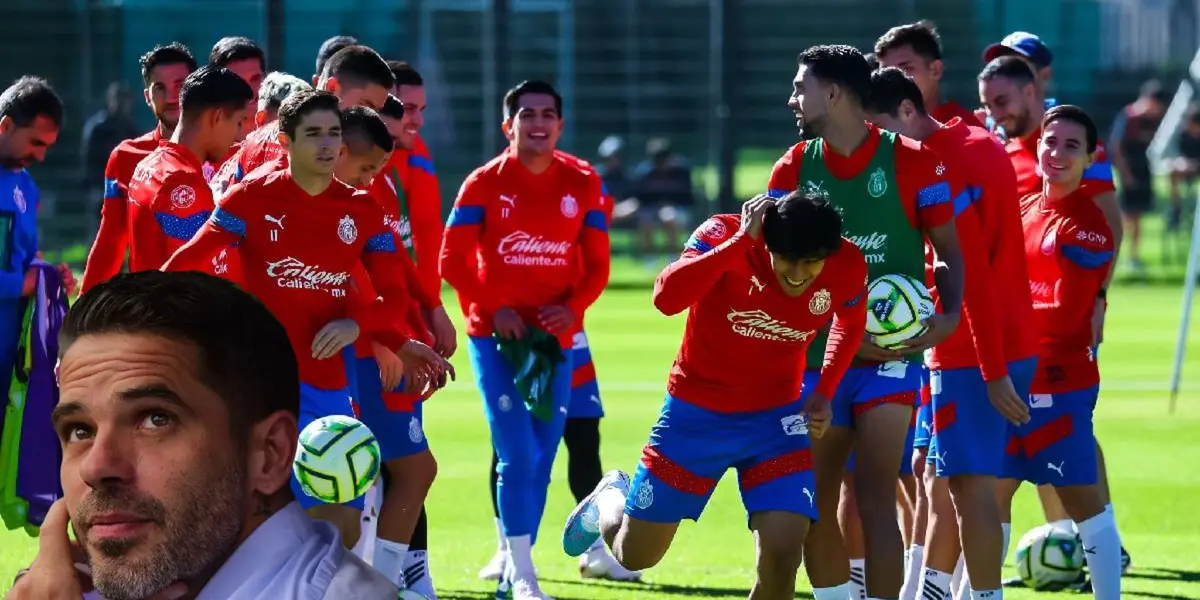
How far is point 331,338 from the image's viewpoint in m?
6.72

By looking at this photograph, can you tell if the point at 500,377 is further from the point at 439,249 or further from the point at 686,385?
the point at 686,385

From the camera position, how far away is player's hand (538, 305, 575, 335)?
28.7 ft

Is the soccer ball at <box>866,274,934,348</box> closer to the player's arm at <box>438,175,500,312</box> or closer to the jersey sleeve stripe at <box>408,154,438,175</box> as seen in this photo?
the player's arm at <box>438,175,500,312</box>

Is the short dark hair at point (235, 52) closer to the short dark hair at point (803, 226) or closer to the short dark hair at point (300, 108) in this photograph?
the short dark hair at point (300, 108)

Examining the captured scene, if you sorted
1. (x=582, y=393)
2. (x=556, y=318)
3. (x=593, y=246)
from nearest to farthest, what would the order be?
(x=556, y=318) → (x=593, y=246) → (x=582, y=393)

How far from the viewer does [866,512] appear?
7035 millimetres

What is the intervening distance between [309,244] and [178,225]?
641 millimetres

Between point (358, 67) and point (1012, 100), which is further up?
point (358, 67)

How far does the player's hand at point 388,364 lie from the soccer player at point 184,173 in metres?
0.82

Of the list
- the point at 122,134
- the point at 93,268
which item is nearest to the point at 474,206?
the point at 93,268

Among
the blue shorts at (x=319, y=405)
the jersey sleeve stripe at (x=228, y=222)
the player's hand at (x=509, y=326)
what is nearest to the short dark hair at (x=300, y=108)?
the jersey sleeve stripe at (x=228, y=222)

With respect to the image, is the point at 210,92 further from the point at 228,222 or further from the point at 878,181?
the point at 878,181

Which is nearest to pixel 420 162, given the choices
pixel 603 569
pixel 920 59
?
pixel 603 569

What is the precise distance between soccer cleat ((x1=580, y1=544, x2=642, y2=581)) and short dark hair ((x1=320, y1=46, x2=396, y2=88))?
2.46 m
